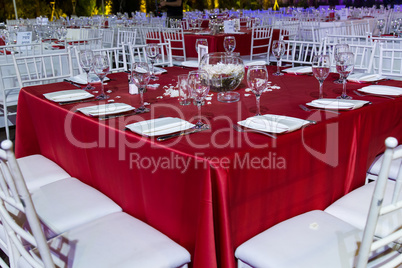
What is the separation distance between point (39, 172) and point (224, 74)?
107cm

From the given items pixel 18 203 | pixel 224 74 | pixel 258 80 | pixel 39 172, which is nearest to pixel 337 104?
pixel 258 80

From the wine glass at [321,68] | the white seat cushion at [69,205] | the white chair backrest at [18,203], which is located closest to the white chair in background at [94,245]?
the white chair backrest at [18,203]

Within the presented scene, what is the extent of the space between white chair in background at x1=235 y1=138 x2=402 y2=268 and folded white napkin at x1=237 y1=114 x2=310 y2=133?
338 millimetres

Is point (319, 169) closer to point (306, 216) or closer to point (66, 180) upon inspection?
point (306, 216)

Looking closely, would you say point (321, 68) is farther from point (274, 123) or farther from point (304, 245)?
point (304, 245)

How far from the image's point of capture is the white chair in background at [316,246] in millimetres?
1216

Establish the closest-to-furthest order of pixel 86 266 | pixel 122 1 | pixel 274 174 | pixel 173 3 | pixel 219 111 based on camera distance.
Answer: pixel 86 266 < pixel 274 174 < pixel 219 111 < pixel 173 3 < pixel 122 1

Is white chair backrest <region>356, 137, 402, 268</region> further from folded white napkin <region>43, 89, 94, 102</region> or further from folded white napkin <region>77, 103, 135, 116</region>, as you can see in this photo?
folded white napkin <region>43, 89, 94, 102</region>

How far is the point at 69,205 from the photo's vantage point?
5.48ft

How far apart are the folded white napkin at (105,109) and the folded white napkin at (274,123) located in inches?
21.6

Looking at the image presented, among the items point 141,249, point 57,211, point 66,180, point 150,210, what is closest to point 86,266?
point 141,249

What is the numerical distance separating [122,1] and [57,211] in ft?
44.6

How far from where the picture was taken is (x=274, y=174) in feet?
4.53

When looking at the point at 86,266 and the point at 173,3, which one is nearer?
the point at 86,266
